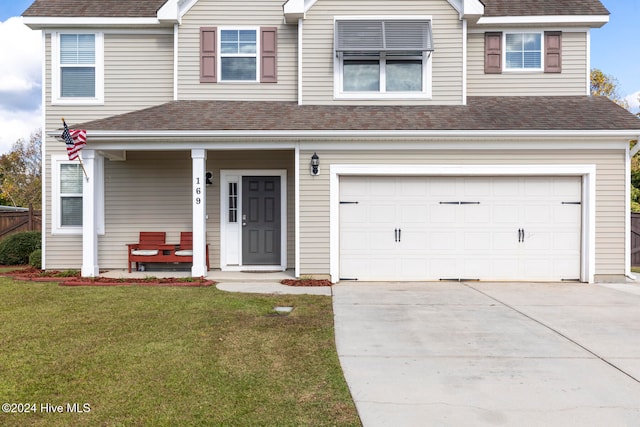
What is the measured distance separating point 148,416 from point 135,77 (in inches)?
386

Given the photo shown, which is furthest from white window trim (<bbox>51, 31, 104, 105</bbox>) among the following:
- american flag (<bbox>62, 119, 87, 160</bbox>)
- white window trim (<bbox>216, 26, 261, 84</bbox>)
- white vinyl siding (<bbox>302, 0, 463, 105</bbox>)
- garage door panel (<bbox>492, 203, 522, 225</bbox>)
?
garage door panel (<bbox>492, 203, 522, 225</bbox>)

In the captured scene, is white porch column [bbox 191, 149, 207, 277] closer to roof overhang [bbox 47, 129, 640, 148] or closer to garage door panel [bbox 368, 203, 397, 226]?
roof overhang [bbox 47, 129, 640, 148]

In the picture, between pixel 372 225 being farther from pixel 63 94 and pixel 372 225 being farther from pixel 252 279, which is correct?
pixel 63 94

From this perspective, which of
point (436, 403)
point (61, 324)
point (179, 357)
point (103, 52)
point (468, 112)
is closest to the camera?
point (436, 403)

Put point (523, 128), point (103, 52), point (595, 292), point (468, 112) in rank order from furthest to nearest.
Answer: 1. point (103, 52)
2. point (468, 112)
3. point (523, 128)
4. point (595, 292)

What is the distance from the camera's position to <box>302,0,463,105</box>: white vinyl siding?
35.7 ft

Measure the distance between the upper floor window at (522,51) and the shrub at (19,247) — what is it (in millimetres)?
12826

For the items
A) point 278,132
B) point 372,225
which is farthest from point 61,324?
point 372,225

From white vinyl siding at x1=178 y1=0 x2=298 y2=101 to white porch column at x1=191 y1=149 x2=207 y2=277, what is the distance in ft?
6.79

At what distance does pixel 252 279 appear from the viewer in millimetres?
10055

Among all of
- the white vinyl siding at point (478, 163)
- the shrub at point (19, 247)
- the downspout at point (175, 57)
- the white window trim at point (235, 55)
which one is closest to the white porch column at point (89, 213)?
the downspout at point (175, 57)

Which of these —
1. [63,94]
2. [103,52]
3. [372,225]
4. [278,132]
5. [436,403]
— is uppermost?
[103,52]

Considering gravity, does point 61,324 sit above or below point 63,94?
below

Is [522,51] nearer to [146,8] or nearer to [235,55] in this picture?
[235,55]
